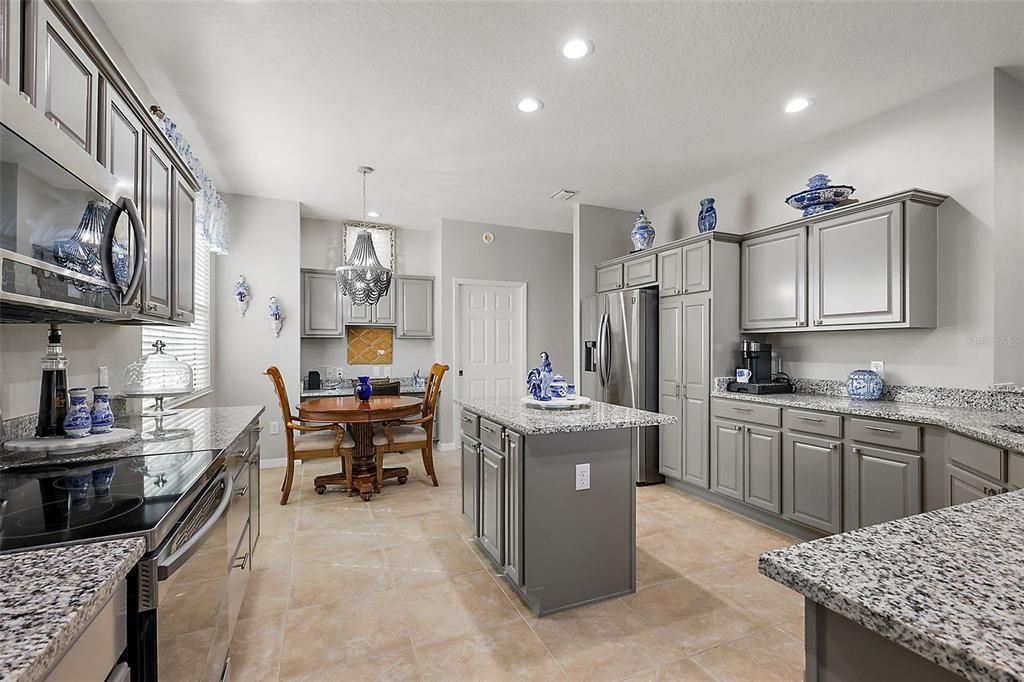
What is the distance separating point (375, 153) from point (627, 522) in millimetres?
3239

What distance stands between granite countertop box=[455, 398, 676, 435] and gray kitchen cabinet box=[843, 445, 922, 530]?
1249 mm

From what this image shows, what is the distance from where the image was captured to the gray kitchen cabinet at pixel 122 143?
1.60 m

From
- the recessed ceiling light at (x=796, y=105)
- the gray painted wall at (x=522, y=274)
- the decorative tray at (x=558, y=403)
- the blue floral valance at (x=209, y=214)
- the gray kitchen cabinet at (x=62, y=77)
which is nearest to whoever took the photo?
the gray kitchen cabinet at (x=62, y=77)

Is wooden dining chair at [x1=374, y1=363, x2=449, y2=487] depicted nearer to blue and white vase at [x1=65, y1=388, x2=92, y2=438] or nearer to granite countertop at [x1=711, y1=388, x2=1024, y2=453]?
blue and white vase at [x1=65, y1=388, x2=92, y2=438]

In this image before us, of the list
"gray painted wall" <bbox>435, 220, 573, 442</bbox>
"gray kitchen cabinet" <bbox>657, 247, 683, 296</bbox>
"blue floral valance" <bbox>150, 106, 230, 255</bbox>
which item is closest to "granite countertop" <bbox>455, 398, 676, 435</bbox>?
"gray kitchen cabinet" <bbox>657, 247, 683, 296</bbox>

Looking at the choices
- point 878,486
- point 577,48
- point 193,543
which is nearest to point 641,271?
point 577,48

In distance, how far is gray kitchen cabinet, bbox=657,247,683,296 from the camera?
3990mm

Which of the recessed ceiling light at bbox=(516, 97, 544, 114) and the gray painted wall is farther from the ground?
the recessed ceiling light at bbox=(516, 97, 544, 114)

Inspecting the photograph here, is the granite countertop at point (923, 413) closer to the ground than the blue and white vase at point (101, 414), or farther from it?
closer to the ground

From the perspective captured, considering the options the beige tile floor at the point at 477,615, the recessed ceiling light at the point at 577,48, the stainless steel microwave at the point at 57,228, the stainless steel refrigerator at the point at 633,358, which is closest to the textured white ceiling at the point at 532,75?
the recessed ceiling light at the point at 577,48

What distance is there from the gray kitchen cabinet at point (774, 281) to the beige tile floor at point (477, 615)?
4.88ft

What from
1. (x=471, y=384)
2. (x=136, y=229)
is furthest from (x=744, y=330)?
(x=136, y=229)

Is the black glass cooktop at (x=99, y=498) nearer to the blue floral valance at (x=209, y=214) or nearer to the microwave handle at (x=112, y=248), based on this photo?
the microwave handle at (x=112, y=248)

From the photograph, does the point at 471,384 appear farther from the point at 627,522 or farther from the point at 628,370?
the point at 627,522
